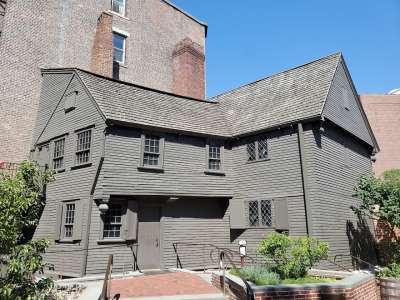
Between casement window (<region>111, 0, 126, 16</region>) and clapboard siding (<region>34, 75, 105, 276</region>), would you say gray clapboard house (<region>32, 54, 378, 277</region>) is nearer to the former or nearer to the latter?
clapboard siding (<region>34, 75, 105, 276</region>)

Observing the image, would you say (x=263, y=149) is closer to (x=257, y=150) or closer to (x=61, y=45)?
(x=257, y=150)

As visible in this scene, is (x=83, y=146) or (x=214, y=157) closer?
(x=83, y=146)

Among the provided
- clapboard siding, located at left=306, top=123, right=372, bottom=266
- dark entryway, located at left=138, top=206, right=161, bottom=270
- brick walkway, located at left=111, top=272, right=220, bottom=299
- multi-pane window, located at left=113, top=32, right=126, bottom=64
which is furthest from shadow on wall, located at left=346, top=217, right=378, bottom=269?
multi-pane window, located at left=113, top=32, right=126, bottom=64

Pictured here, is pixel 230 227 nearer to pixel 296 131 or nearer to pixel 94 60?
pixel 296 131

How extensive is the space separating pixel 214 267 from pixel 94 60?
13.5 m

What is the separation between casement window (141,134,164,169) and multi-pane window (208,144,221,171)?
266cm

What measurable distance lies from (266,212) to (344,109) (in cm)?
646

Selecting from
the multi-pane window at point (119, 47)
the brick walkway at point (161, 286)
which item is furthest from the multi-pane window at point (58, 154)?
the multi-pane window at point (119, 47)

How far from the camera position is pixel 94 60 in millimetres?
19938

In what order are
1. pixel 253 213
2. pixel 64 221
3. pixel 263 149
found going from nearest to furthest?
pixel 64 221 < pixel 253 213 < pixel 263 149

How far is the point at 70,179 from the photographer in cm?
1412

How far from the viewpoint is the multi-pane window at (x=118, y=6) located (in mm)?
23891

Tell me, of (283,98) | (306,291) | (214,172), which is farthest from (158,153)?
(306,291)

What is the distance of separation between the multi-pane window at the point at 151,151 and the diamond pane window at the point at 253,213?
4.63 m
